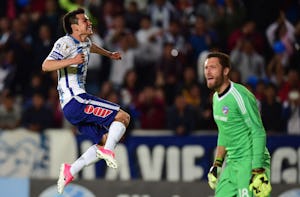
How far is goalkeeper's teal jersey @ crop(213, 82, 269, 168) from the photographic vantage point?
9492 millimetres

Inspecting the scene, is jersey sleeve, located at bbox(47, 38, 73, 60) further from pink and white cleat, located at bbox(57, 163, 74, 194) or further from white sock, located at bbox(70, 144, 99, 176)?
pink and white cleat, located at bbox(57, 163, 74, 194)

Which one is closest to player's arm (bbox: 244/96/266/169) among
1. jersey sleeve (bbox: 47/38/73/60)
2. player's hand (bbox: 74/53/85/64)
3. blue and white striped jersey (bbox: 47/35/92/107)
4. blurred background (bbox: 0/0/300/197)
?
player's hand (bbox: 74/53/85/64)

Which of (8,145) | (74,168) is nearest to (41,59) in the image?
(8,145)

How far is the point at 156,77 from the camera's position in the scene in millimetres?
16938

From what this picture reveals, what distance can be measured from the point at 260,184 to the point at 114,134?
→ 72.2 inches

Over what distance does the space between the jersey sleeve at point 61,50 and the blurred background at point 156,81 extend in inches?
184

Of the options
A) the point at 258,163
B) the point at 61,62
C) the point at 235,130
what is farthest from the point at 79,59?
the point at 258,163

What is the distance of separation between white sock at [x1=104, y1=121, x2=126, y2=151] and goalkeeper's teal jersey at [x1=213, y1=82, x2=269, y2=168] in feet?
3.79

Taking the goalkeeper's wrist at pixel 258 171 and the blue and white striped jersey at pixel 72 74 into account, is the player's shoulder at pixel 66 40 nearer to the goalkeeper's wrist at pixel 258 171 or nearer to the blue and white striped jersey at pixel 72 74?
the blue and white striped jersey at pixel 72 74

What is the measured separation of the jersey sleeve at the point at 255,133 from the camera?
9.45 metres

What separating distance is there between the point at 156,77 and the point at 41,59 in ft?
6.78

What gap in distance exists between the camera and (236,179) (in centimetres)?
982

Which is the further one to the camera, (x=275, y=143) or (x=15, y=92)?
(x=15, y=92)

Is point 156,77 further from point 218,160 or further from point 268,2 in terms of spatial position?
point 218,160
